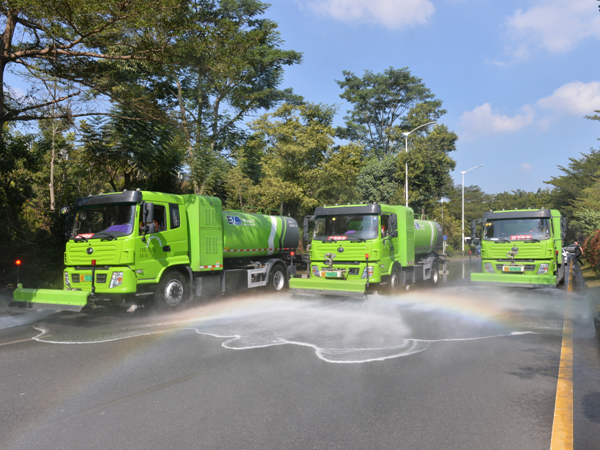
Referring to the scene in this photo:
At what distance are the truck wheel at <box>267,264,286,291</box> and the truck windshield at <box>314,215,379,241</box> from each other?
2275mm

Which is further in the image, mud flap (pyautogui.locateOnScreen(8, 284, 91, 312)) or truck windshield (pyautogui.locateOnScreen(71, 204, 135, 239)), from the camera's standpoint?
truck windshield (pyautogui.locateOnScreen(71, 204, 135, 239))

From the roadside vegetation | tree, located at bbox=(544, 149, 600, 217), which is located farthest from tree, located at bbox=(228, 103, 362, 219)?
tree, located at bbox=(544, 149, 600, 217)

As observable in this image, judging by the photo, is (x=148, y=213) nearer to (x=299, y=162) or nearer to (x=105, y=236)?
(x=105, y=236)

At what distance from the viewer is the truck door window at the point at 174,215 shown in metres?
10.8

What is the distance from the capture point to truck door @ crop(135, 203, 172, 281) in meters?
9.69

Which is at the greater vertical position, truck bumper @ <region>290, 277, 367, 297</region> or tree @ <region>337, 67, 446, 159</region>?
tree @ <region>337, 67, 446, 159</region>

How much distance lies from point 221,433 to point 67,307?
636 centimetres

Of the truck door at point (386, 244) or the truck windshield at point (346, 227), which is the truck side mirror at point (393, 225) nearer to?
the truck door at point (386, 244)

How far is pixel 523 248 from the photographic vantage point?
47.0 feet

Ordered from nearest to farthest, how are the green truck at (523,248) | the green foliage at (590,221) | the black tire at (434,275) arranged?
the green truck at (523,248)
the black tire at (434,275)
the green foliage at (590,221)

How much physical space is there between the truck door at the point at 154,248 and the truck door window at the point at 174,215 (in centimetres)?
20

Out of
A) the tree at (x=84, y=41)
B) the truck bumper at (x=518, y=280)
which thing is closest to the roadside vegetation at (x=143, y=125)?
the tree at (x=84, y=41)

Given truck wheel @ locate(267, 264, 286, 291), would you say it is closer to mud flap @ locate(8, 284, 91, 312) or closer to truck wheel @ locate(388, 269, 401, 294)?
truck wheel @ locate(388, 269, 401, 294)

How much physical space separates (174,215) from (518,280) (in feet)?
31.7
